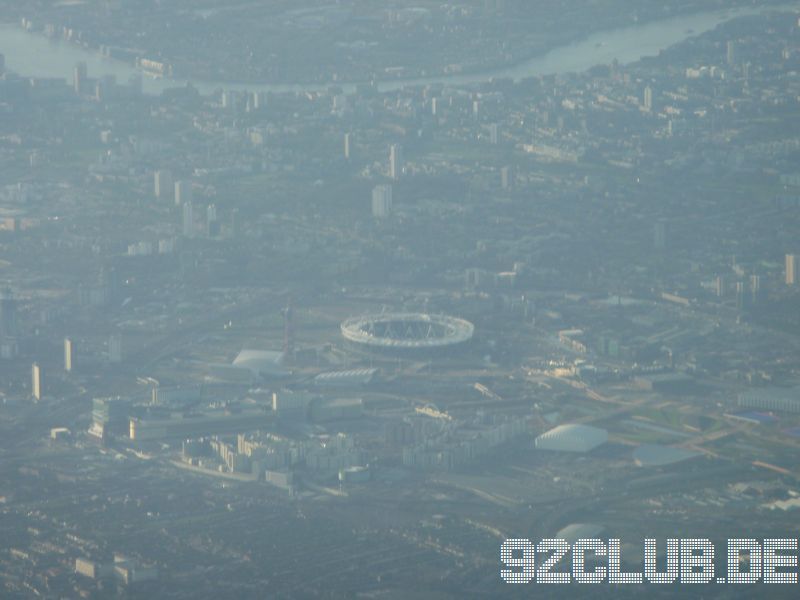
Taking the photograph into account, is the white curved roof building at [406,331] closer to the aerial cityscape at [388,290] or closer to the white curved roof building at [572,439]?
the aerial cityscape at [388,290]

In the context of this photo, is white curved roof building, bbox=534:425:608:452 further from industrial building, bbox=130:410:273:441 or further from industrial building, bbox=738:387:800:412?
industrial building, bbox=130:410:273:441

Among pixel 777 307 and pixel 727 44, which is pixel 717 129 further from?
pixel 777 307

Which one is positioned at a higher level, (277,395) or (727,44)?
(727,44)

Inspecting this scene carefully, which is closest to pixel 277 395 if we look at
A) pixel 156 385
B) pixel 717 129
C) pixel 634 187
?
pixel 156 385

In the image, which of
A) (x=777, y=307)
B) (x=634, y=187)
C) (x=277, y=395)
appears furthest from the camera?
(x=634, y=187)

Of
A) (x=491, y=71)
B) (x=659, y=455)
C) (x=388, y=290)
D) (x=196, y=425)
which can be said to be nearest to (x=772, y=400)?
(x=659, y=455)

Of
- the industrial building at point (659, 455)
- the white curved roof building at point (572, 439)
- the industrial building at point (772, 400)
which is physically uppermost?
the industrial building at point (772, 400)

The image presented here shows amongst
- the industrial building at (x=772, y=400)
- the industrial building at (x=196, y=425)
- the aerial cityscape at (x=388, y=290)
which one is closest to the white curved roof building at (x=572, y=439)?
the aerial cityscape at (x=388, y=290)
